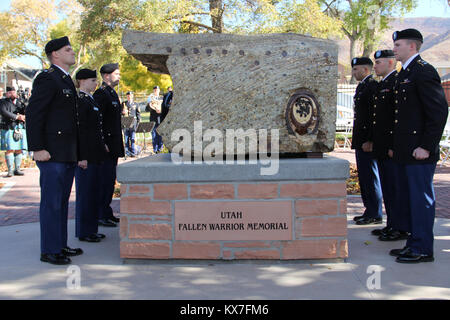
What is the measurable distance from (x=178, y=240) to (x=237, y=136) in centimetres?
108

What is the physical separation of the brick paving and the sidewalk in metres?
1.52

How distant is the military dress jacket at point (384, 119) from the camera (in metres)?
5.10

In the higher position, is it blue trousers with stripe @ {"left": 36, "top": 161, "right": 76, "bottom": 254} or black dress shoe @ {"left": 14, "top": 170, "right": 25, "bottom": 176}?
blue trousers with stripe @ {"left": 36, "top": 161, "right": 76, "bottom": 254}

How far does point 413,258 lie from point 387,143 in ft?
4.85

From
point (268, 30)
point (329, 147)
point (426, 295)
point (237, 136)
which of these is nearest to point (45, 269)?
point (237, 136)

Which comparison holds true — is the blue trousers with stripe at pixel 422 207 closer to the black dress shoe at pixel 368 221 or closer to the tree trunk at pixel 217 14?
the black dress shoe at pixel 368 221

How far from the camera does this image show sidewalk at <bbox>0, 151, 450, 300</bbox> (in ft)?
11.0

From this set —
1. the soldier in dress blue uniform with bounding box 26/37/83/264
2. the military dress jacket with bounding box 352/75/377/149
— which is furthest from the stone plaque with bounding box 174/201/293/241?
the military dress jacket with bounding box 352/75/377/149

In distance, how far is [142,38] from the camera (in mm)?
4156

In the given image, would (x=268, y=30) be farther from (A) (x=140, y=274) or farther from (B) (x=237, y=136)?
(A) (x=140, y=274)

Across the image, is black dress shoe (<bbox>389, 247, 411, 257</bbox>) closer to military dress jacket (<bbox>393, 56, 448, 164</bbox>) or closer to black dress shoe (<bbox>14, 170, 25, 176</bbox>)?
military dress jacket (<bbox>393, 56, 448, 164</bbox>)

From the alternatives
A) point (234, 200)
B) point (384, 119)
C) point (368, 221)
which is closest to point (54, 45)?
point (234, 200)

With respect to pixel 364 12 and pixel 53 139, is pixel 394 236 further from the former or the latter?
pixel 364 12

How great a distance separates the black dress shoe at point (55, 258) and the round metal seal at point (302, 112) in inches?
93.6
